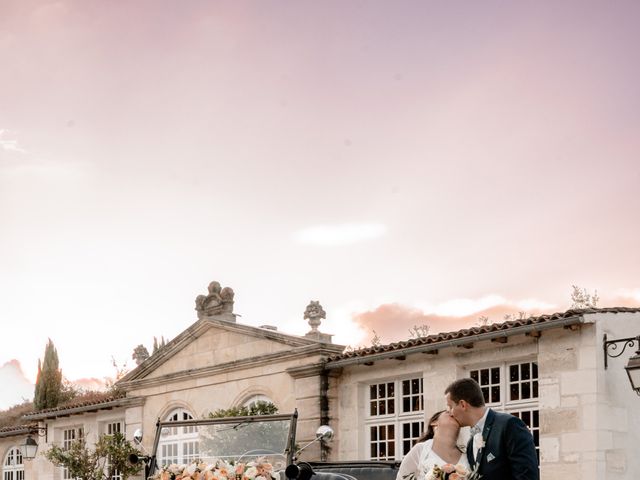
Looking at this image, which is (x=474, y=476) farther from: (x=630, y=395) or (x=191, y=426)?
(x=630, y=395)

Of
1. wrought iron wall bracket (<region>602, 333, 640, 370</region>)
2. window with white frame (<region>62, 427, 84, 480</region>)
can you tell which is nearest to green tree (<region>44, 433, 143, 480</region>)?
window with white frame (<region>62, 427, 84, 480</region>)

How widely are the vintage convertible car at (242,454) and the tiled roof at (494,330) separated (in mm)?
5767

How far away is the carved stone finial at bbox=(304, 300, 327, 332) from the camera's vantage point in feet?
58.9

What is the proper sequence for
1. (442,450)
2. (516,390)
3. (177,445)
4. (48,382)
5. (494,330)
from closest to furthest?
(442,450)
(177,445)
(494,330)
(516,390)
(48,382)

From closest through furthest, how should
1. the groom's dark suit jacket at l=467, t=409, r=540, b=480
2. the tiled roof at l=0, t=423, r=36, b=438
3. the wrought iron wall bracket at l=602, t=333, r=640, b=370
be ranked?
1. the groom's dark suit jacket at l=467, t=409, r=540, b=480
2. the wrought iron wall bracket at l=602, t=333, r=640, b=370
3. the tiled roof at l=0, t=423, r=36, b=438

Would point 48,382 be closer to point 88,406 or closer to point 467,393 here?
point 88,406

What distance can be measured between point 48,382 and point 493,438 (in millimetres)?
36590

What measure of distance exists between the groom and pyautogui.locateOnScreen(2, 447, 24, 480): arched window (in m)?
23.4

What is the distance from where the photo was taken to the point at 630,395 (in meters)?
13.7

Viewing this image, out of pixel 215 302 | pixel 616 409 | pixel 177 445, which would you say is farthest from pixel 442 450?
pixel 215 302

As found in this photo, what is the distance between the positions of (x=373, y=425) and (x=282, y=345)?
8.12ft

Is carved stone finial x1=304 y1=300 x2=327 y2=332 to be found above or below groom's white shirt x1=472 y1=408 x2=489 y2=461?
above

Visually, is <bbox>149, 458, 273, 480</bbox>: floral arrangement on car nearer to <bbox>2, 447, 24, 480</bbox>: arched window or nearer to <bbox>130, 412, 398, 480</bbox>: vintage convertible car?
<bbox>130, 412, 398, 480</bbox>: vintage convertible car

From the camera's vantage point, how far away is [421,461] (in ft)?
19.9
